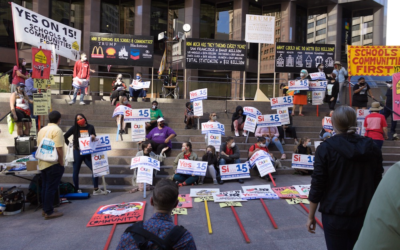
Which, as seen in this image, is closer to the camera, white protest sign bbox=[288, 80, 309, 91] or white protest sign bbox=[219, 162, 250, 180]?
white protest sign bbox=[219, 162, 250, 180]

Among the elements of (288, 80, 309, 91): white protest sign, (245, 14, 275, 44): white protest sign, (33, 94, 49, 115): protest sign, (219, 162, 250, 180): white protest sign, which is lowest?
(219, 162, 250, 180): white protest sign

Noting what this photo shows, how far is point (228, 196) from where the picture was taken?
7125 mm

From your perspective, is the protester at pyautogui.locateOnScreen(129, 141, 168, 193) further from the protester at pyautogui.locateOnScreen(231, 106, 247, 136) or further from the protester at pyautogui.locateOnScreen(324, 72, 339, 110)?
the protester at pyautogui.locateOnScreen(324, 72, 339, 110)

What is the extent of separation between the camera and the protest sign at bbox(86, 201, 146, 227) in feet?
18.9

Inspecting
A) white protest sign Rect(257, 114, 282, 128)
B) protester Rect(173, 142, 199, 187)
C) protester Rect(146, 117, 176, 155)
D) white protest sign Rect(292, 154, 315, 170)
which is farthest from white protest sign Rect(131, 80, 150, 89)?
white protest sign Rect(292, 154, 315, 170)

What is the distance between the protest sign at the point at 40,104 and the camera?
9241 millimetres

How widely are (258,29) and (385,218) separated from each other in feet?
48.3

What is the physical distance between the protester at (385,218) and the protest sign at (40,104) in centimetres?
968

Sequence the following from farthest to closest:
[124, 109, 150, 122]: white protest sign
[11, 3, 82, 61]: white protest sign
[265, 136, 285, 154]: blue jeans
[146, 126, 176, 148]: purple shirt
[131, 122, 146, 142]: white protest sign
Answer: [11, 3, 82, 61]: white protest sign
[265, 136, 285, 154]: blue jeans
[146, 126, 176, 148]: purple shirt
[124, 109, 150, 122]: white protest sign
[131, 122, 146, 142]: white protest sign

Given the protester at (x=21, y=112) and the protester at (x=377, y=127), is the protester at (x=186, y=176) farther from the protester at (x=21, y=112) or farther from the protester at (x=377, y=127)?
the protester at (x=377, y=127)

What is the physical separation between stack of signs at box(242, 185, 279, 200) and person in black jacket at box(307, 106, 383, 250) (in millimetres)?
4420

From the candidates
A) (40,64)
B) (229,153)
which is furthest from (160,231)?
(40,64)

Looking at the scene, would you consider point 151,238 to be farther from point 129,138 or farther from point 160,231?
point 129,138

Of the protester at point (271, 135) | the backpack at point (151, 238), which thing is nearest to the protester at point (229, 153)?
the protester at point (271, 135)
